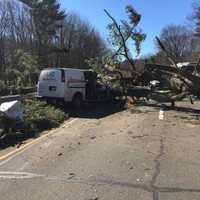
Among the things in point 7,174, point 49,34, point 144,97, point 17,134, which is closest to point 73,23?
point 49,34

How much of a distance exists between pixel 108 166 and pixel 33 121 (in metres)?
6.40

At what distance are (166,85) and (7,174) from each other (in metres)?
15.6

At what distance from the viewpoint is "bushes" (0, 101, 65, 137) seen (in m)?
12.6

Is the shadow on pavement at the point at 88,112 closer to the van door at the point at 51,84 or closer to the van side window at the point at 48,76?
the van door at the point at 51,84

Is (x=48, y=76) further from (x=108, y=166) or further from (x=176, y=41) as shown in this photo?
(x=176, y=41)

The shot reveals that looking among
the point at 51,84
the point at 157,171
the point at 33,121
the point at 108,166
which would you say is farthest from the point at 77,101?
the point at 157,171

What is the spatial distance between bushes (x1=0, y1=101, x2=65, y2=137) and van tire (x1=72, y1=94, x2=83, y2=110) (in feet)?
8.92

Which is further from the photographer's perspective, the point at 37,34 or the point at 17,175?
the point at 37,34

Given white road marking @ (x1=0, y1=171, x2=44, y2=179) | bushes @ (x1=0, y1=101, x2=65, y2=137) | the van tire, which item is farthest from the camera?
the van tire

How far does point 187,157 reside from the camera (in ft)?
30.3

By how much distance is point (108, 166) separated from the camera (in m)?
8.32

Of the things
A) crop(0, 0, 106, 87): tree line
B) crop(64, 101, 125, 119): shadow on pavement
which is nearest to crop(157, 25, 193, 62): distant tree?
crop(0, 0, 106, 87): tree line

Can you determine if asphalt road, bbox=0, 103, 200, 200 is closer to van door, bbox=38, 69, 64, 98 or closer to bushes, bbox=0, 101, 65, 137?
bushes, bbox=0, 101, 65, 137

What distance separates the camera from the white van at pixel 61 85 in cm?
1945
